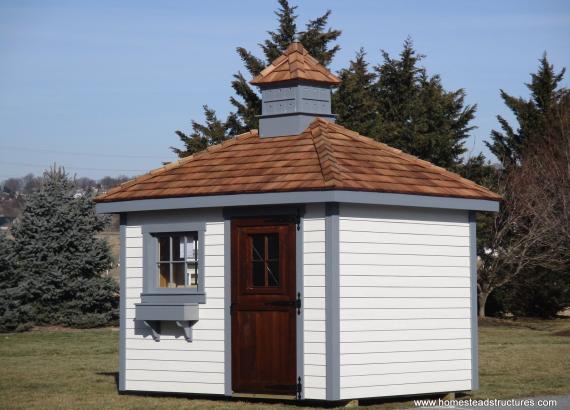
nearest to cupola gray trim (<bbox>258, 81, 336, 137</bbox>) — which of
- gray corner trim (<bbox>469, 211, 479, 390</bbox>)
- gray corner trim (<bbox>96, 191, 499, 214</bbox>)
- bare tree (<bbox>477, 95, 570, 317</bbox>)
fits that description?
gray corner trim (<bbox>96, 191, 499, 214</bbox>)

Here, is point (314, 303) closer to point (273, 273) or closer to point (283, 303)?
point (283, 303)

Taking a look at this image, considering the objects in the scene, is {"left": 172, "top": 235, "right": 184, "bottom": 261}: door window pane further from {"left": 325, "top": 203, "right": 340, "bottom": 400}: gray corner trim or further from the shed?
{"left": 325, "top": 203, "right": 340, "bottom": 400}: gray corner trim

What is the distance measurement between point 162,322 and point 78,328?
17143 millimetres

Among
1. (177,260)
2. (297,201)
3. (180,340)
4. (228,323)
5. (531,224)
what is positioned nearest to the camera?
(297,201)

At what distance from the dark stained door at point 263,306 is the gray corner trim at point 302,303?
6 centimetres

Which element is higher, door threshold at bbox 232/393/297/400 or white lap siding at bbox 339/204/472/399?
white lap siding at bbox 339/204/472/399

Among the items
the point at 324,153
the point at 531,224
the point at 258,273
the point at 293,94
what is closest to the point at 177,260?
the point at 258,273

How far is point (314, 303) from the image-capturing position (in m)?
13.4

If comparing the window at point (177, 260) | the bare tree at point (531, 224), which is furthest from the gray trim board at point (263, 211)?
the bare tree at point (531, 224)

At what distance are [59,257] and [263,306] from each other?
59.2 ft

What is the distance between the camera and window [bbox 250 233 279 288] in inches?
542

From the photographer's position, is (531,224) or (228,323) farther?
(531,224)

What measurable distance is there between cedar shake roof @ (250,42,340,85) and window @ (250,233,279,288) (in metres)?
2.74

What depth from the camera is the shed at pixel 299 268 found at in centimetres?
1338
